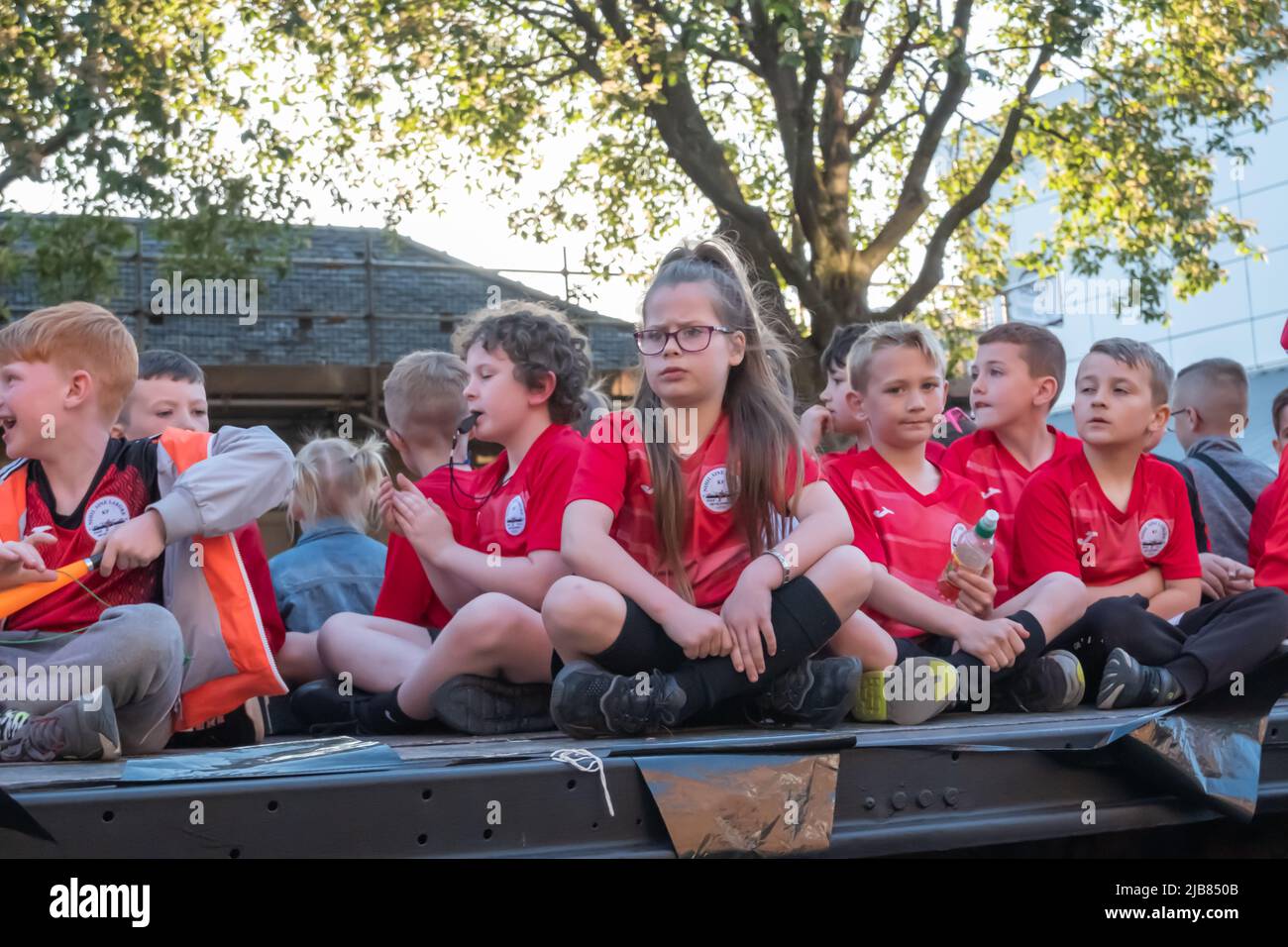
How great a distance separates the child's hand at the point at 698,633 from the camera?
2.76 metres

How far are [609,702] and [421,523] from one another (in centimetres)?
88

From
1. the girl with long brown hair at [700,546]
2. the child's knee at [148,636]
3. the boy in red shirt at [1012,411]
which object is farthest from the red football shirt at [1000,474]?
the child's knee at [148,636]

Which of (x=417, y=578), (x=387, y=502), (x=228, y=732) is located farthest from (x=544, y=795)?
(x=417, y=578)

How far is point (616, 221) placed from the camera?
43.0 ft

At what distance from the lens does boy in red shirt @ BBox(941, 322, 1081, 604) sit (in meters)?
4.25

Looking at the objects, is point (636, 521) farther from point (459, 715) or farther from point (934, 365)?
point (934, 365)

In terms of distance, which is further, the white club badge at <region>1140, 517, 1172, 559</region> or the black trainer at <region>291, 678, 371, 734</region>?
the white club badge at <region>1140, 517, 1172, 559</region>

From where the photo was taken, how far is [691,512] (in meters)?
3.10

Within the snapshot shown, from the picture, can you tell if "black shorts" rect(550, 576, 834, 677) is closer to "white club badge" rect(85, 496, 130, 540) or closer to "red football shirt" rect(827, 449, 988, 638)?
"red football shirt" rect(827, 449, 988, 638)

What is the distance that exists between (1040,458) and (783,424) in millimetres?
1473

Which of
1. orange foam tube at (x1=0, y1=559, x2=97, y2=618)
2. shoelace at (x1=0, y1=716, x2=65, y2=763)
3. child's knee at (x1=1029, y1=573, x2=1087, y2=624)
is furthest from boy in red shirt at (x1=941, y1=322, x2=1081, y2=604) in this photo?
shoelace at (x1=0, y1=716, x2=65, y2=763)

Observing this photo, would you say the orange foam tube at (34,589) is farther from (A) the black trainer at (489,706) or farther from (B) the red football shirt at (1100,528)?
(B) the red football shirt at (1100,528)

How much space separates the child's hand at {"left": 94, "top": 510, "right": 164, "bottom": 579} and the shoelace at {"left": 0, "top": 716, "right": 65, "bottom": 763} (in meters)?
0.36

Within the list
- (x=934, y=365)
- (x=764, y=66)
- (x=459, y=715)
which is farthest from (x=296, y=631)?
(x=764, y=66)
